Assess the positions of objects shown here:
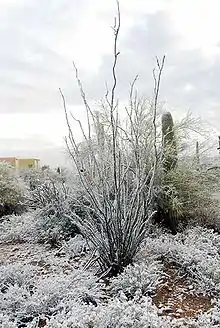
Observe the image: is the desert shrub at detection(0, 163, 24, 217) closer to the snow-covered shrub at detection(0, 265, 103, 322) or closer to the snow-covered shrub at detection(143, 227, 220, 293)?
the snow-covered shrub at detection(143, 227, 220, 293)

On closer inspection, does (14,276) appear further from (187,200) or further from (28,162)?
(28,162)

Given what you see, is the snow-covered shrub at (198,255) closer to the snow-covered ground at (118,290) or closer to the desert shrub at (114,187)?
the snow-covered ground at (118,290)

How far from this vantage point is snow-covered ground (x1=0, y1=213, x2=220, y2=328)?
334 centimetres

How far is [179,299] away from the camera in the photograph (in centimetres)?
420

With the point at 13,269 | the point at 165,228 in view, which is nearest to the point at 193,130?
the point at 165,228

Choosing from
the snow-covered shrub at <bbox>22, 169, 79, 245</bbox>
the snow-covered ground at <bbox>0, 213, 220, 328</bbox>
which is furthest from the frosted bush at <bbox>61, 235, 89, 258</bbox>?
the snow-covered shrub at <bbox>22, 169, 79, 245</bbox>

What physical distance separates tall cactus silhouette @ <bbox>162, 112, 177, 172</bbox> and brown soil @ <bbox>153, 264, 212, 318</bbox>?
3.41 m

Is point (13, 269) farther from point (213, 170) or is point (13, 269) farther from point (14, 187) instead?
point (14, 187)

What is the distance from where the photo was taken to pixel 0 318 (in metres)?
3.33

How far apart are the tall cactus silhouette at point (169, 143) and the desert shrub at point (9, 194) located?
3430 mm

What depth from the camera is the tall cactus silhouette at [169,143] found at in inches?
314

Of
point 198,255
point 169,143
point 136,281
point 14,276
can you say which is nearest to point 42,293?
point 14,276

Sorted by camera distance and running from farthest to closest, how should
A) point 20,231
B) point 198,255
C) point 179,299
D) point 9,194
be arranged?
point 9,194 < point 20,231 < point 198,255 < point 179,299

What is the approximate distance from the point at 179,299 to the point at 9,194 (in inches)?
259
